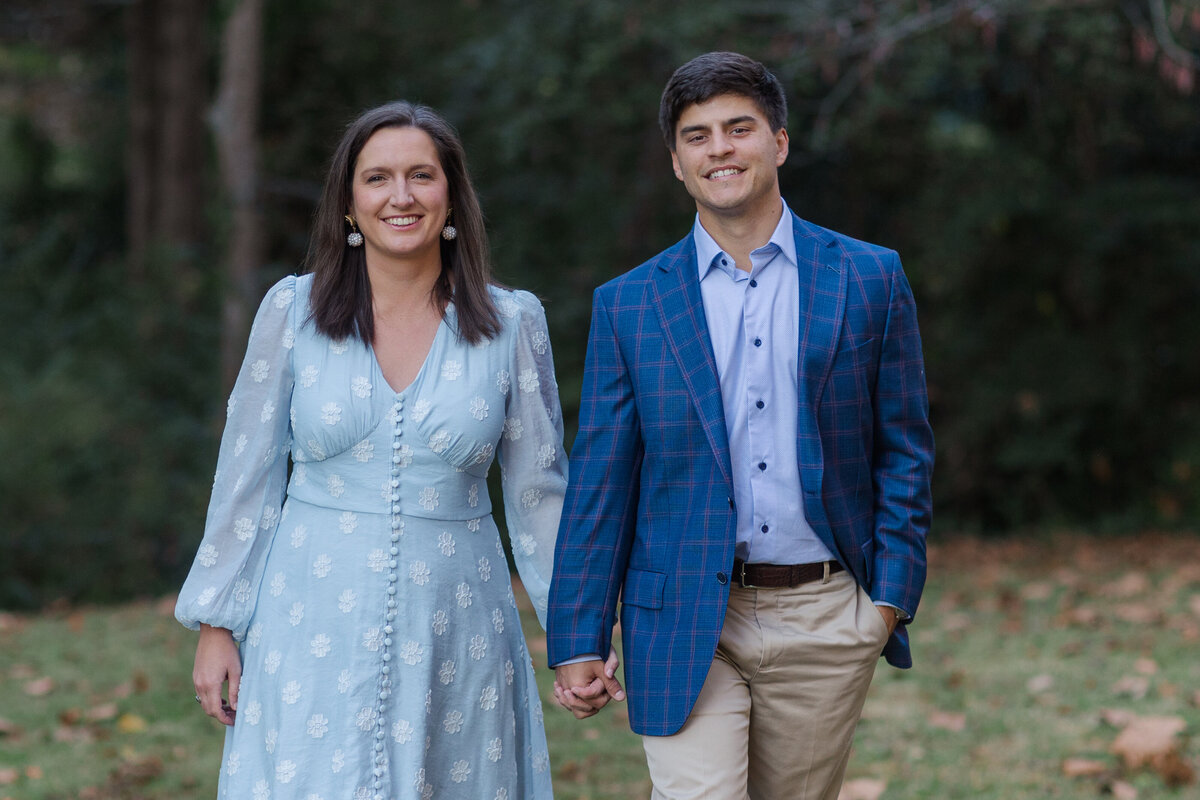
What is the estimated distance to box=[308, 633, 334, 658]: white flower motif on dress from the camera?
3.12m

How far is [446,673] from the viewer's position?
3.18 metres

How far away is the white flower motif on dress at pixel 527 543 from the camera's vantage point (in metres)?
3.45

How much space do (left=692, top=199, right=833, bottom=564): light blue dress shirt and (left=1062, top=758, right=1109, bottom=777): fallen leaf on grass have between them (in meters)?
2.21

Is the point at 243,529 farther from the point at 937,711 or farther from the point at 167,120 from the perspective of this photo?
the point at 167,120

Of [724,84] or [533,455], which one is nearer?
[724,84]

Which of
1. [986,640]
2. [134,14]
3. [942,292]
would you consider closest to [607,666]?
[986,640]

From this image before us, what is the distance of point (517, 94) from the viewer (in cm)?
1026

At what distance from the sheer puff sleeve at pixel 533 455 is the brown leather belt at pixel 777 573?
539 millimetres

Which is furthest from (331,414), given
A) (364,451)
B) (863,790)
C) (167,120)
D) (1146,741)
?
(167,120)

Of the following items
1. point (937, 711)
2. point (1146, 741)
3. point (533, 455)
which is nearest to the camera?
point (533, 455)

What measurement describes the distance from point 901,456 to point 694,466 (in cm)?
51

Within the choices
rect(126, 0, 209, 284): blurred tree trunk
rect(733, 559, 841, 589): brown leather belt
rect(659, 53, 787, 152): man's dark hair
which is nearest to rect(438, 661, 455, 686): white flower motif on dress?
rect(733, 559, 841, 589): brown leather belt

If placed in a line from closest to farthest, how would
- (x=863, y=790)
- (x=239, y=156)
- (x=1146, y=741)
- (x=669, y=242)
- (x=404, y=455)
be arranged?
(x=404, y=455)
(x=863, y=790)
(x=1146, y=741)
(x=239, y=156)
(x=669, y=242)

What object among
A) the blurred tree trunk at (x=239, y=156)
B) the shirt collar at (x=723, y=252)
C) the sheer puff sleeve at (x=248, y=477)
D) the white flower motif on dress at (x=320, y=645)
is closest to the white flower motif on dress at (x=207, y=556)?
the sheer puff sleeve at (x=248, y=477)
